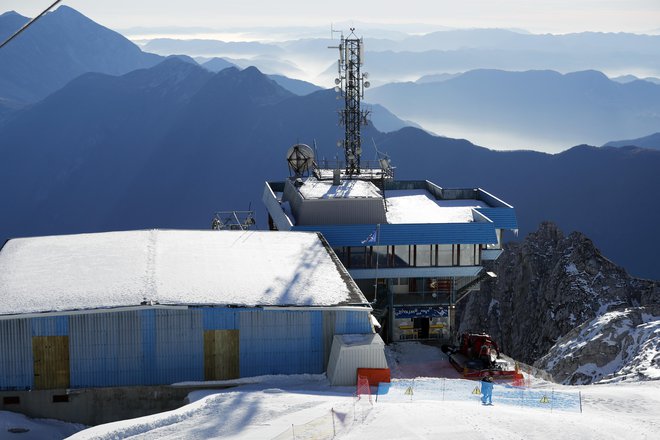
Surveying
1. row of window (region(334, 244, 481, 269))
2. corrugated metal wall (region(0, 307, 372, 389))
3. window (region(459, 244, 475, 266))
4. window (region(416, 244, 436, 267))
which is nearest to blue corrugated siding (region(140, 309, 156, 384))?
corrugated metal wall (region(0, 307, 372, 389))

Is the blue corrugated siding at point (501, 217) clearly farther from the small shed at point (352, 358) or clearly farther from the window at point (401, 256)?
the small shed at point (352, 358)

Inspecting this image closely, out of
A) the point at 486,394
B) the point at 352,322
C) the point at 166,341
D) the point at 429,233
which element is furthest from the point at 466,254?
the point at 166,341

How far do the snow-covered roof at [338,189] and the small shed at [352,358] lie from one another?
19.1m

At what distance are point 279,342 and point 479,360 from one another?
36.8 ft

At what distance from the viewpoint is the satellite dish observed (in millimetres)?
60906

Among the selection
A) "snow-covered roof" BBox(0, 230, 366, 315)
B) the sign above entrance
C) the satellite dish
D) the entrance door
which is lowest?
the entrance door

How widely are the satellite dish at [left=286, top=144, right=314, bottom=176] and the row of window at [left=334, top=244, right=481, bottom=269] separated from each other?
1502cm

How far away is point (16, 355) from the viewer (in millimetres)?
32250

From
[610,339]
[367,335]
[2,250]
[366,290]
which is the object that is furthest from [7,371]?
[610,339]

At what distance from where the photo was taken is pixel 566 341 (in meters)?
71.4

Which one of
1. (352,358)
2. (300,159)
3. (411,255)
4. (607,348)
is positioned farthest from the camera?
(607,348)

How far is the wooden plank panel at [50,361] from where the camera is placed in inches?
1273

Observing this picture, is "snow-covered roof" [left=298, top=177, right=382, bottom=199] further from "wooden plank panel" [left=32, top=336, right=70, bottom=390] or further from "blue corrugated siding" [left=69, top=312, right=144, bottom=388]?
"wooden plank panel" [left=32, top=336, right=70, bottom=390]

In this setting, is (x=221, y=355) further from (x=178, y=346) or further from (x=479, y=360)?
(x=479, y=360)
